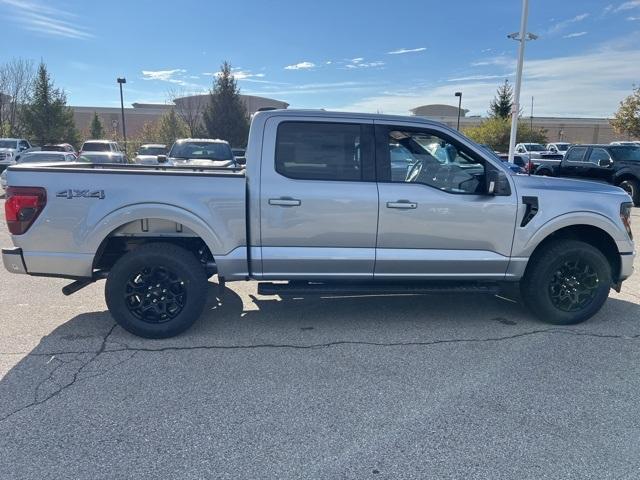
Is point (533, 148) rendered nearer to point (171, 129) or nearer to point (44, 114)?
point (171, 129)

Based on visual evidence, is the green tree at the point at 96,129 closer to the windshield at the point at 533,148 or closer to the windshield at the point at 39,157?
the windshield at the point at 39,157

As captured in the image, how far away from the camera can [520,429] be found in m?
3.04

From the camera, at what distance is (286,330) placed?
467cm

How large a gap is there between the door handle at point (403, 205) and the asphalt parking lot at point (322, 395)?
1229mm

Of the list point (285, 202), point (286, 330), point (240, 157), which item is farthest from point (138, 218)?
point (240, 157)

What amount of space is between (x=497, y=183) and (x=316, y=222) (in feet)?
5.63

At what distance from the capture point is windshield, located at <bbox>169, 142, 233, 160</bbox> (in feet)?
46.5

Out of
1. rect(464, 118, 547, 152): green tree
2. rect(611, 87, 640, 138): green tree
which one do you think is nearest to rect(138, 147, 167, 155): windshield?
rect(464, 118, 547, 152): green tree

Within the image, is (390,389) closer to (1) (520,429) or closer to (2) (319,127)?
(1) (520,429)

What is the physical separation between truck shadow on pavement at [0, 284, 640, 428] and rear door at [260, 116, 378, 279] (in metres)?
0.61

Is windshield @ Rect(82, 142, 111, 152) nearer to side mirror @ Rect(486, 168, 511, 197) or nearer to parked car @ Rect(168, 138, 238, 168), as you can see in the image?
parked car @ Rect(168, 138, 238, 168)

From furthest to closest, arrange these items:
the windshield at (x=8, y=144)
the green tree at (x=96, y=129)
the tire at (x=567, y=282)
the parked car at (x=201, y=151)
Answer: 1. the green tree at (x=96, y=129)
2. the windshield at (x=8, y=144)
3. the parked car at (x=201, y=151)
4. the tire at (x=567, y=282)

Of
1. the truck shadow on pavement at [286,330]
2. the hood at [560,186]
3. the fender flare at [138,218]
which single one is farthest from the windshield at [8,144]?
the hood at [560,186]

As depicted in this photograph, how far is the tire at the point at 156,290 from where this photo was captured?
168 inches
